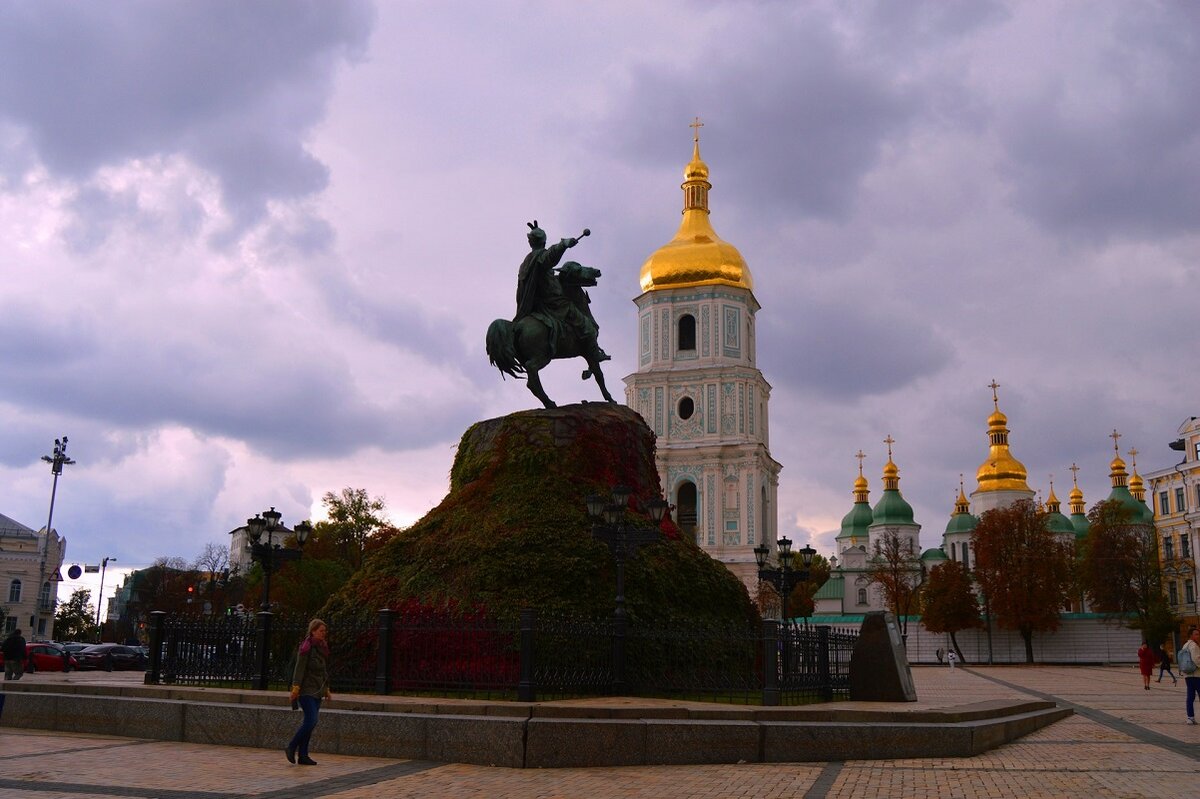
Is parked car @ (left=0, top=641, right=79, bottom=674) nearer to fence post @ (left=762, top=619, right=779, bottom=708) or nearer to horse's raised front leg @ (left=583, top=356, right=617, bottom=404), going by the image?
horse's raised front leg @ (left=583, top=356, right=617, bottom=404)

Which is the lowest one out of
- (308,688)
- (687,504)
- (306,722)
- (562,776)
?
(562,776)

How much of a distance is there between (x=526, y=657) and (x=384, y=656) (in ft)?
6.42

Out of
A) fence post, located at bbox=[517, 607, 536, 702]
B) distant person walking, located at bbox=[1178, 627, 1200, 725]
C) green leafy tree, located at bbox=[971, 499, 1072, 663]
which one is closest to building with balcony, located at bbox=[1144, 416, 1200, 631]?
green leafy tree, located at bbox=[971, 499, 1072, 663]

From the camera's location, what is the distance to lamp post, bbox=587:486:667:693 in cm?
1342

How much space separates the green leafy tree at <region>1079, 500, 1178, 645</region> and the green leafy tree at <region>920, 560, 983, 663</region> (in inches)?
262

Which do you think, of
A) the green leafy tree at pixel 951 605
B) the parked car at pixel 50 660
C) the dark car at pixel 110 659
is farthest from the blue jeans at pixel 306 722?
the green leafy tree at pixel 951 605

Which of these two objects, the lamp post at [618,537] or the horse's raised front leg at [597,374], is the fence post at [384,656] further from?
the horse's raised front leg at [597,374]

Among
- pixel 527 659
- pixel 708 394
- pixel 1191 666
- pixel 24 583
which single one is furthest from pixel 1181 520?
pixel 24 583

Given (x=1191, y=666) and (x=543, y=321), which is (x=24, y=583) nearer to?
(x=543, y=321)

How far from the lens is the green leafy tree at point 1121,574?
5162cm

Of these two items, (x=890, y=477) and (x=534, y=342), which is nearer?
(x=534, y=342)

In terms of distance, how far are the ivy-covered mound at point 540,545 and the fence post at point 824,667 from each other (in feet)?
6.22

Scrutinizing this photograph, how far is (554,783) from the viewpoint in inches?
373

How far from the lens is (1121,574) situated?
5334cm
